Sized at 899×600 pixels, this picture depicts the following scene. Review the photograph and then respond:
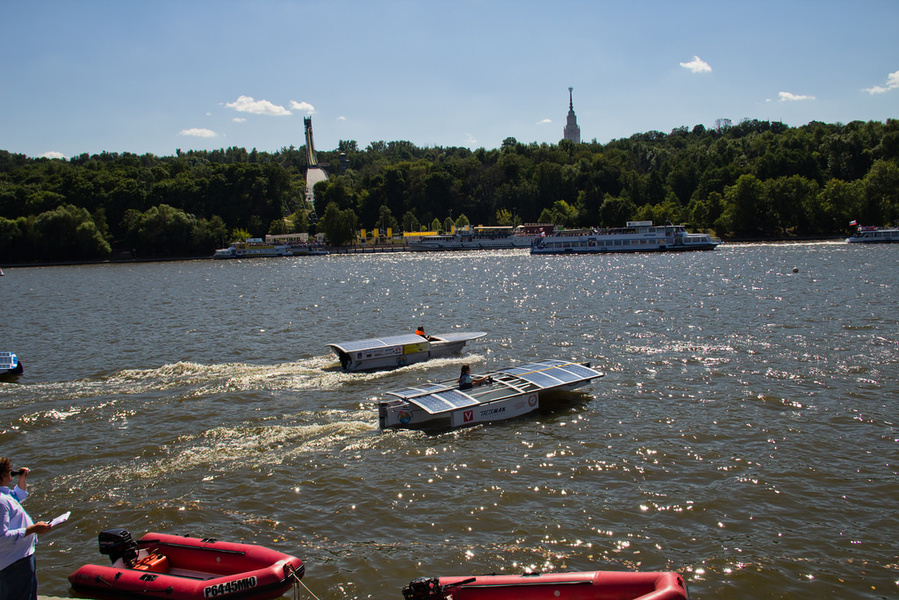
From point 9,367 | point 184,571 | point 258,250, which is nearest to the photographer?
point 184,571

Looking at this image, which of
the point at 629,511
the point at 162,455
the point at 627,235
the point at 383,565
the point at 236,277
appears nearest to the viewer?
the point at 383,565

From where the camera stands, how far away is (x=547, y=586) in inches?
480

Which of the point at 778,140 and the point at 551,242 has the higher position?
the point at 778,140

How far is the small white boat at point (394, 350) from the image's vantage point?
33938mm

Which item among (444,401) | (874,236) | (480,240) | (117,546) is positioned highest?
(480,240)

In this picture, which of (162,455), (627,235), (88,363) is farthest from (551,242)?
(162,455)

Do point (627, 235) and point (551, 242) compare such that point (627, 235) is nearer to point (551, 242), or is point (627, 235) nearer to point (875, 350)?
point (551, 242)

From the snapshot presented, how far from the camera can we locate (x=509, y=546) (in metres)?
15.6

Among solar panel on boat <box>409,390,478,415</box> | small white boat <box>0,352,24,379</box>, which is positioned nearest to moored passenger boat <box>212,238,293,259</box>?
small white boat <box>0,352,24,379</box>

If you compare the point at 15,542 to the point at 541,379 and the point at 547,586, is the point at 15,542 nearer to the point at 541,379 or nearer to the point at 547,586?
the point at 547,586

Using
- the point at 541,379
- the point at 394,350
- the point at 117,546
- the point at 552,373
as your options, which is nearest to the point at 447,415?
the point at 541,379

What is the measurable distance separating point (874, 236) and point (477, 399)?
143 meters

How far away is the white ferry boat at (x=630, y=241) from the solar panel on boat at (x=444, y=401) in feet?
437

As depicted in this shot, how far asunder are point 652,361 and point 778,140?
188867 millimetres
